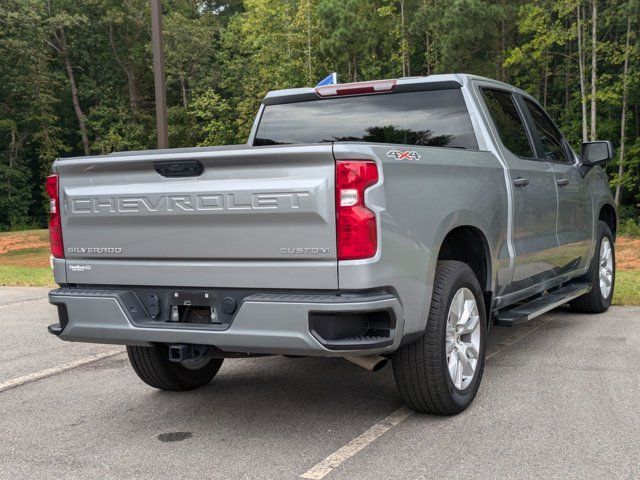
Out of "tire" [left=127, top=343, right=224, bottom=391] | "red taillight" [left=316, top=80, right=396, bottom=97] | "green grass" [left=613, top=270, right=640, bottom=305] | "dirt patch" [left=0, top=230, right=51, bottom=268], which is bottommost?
"dirt patch" [left=0, top=230, right=51, bottom=268]

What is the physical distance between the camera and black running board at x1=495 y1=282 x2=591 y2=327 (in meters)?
4.83

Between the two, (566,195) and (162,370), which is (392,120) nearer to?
(566,195)

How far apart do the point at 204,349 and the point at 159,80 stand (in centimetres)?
784

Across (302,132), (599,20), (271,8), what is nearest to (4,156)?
(271,8)

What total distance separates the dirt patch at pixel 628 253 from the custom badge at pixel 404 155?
12.8 m

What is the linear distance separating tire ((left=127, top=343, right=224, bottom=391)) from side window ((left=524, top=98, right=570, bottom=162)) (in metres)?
3.31

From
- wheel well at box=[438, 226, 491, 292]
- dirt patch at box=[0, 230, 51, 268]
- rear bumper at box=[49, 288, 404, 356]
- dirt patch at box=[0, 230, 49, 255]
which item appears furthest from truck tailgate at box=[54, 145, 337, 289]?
dirt patch at box=[0, 230, 49, 255]

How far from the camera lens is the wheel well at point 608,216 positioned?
7.29 meters

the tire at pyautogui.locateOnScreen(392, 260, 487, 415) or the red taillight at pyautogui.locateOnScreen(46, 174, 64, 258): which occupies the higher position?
the red taillight at pyautogui.locateOnScreen(46, 174, 64, 258)

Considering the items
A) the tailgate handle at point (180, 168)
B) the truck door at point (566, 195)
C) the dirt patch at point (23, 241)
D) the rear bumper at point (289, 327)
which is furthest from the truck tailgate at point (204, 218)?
the dirt patch at point (23, 241)

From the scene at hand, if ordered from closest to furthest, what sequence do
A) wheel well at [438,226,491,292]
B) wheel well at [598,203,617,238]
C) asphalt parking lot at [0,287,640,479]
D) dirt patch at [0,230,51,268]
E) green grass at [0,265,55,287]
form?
asphalt parking lot at [0,287,640,479]
wheel well at [438,226,491,292]
wheel well at [598,203,617,238]
green grass at [0,265,55,287]
dirt patch at [0,230,51,268]

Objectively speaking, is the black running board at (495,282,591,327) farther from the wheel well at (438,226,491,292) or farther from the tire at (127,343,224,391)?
the tire at (127,343,224,391)

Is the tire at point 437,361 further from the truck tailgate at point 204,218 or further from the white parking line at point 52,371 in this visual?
the white parking line at point 52,371

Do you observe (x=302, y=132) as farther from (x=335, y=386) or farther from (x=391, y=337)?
(x=391, y=337)
